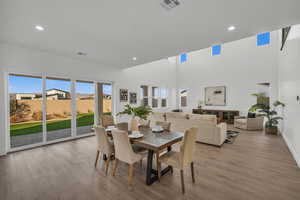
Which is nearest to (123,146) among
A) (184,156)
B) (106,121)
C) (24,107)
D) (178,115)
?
(184,156)

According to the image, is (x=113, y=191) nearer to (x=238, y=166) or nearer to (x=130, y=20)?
(x=238, y=166)

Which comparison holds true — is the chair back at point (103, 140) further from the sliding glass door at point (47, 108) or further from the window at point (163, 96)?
the window at point (163, 96)

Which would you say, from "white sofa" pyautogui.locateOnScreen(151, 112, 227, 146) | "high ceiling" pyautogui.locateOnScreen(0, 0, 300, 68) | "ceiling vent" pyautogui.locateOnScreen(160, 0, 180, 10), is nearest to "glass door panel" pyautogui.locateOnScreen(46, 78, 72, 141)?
"high ceiling" pyautogui.locateOnScreen(0, 0, 300, 68)

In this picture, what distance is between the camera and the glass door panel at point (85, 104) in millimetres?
4801

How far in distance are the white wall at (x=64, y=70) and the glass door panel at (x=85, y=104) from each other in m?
0.34

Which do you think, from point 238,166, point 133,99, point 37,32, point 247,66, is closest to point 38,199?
point 37,32

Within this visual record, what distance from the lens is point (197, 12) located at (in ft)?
6.92

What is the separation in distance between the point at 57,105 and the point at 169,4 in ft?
14.9

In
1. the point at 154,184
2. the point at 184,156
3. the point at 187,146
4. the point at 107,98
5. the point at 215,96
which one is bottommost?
the point at 154,184

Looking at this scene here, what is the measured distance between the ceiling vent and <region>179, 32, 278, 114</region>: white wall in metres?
6.80

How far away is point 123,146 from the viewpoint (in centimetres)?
208

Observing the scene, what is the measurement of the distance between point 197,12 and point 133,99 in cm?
499

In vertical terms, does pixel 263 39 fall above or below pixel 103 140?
above

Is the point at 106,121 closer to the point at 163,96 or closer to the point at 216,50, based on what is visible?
the point at 163,96
